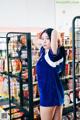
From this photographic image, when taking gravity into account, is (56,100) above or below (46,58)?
below

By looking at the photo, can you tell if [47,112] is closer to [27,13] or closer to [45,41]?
[45,41]

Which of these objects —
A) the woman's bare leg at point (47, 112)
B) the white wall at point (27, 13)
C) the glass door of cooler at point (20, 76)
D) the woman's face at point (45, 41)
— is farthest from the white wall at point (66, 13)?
the woman's bare leg at point (47, 112)

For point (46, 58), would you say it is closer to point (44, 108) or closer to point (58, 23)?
point (44, 108)

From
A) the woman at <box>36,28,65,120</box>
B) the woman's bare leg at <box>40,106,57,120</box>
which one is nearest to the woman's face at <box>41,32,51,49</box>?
the woman at <box>36,28,65,120</box>

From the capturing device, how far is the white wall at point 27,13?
4.25 metres

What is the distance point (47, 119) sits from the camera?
9.97 feet

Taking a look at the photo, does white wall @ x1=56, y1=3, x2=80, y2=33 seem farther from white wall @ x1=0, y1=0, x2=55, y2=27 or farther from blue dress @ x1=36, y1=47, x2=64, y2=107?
blue dress @ x1=36, y1=47, x2=64, y2=107

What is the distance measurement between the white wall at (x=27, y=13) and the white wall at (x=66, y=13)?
0.63m

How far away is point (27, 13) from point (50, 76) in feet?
5.59

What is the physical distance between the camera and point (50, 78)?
3.08m

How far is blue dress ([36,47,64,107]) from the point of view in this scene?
3.05 metres

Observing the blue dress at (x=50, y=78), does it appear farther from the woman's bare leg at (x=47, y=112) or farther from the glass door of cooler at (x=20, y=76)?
the glass door of cooler at (x=20, y=76)

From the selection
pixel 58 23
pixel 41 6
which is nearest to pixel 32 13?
pixel 41 6

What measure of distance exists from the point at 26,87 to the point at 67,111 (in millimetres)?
866
